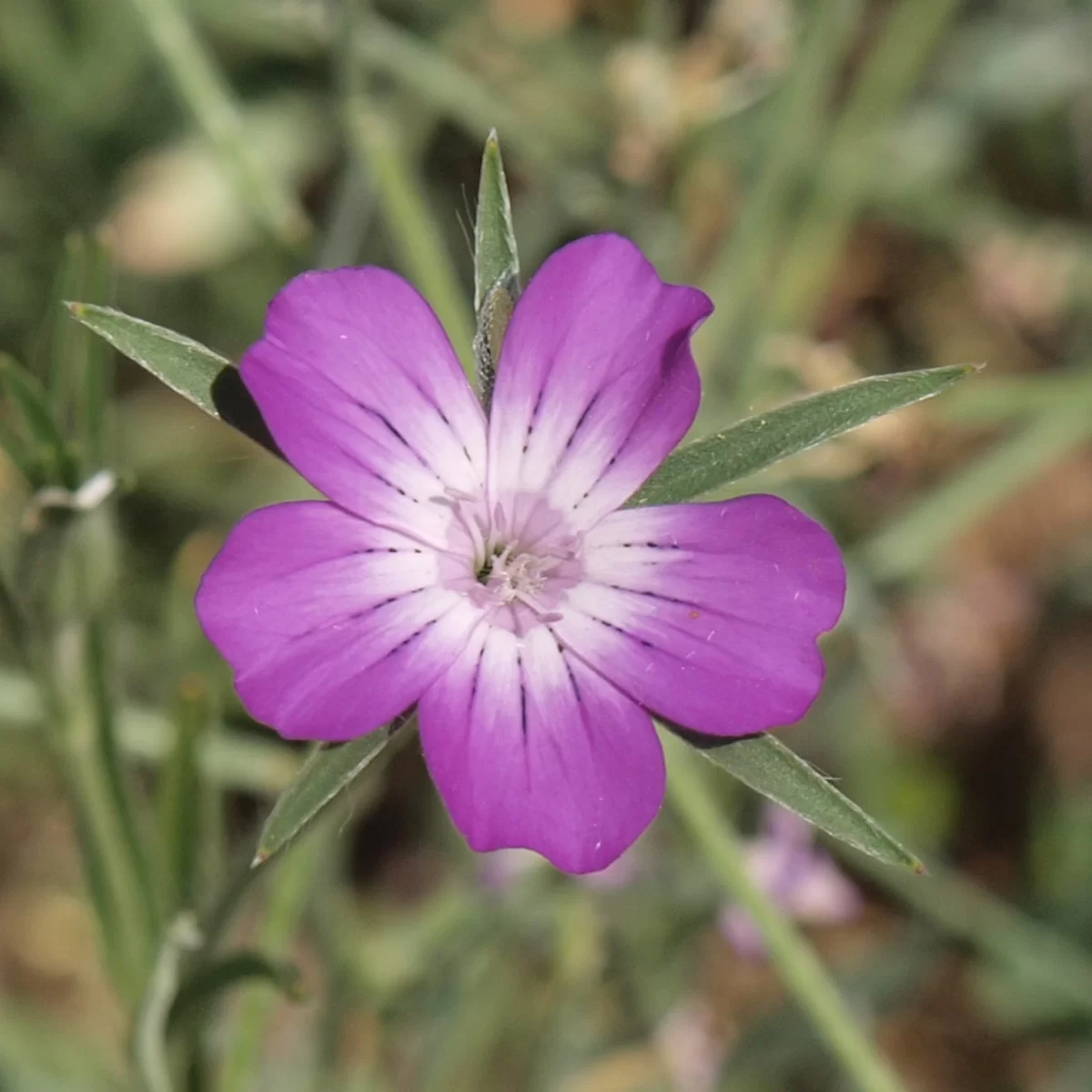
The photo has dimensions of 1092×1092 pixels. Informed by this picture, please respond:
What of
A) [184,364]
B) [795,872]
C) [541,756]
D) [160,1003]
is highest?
[184,364]

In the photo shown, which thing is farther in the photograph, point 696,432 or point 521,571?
point 696,432

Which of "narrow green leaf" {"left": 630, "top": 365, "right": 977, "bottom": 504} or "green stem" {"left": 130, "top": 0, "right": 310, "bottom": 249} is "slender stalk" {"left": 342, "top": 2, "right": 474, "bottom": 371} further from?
"narrow green leaf" {"left": 630, "top": 365, "right": 977, "bottom": 504}

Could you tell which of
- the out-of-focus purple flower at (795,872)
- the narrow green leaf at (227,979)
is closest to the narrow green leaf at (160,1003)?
the narrow green leaf at (227,979)

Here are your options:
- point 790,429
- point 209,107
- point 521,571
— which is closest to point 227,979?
point 521,571

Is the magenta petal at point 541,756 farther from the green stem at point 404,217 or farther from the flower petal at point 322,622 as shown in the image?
the green stem at point 404,217

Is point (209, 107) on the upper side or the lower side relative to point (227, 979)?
upper

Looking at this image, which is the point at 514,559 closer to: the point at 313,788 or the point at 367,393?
the point at 367,393
